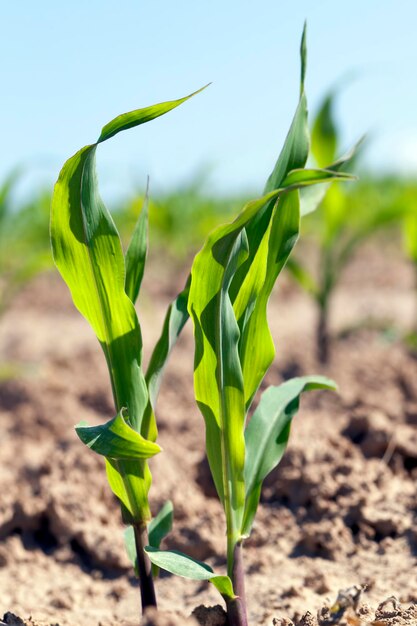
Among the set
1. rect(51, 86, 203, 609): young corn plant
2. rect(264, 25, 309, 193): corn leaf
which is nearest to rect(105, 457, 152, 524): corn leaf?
rect(51, 86, 203, 609): young corn plant

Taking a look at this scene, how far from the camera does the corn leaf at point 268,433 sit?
1.10 m

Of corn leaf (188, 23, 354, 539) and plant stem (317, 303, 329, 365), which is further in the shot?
plant stem (317, 303, 329, 365)

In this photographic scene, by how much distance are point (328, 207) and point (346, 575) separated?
1805 millimetres

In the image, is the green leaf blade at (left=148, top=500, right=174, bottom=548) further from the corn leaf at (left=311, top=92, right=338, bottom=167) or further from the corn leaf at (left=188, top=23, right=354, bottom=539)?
the corn leaf at (left=311, top=92, right=338, bottom=167)

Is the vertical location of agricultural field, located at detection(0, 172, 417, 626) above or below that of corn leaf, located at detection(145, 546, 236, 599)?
below

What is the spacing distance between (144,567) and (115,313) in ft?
→ 1.26

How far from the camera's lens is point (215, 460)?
1.05 m

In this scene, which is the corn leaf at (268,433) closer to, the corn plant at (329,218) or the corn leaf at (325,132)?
the corn plant at (329,218)

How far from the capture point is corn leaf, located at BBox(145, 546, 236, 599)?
3.26 ft

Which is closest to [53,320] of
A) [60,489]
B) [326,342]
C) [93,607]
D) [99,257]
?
[326,342]

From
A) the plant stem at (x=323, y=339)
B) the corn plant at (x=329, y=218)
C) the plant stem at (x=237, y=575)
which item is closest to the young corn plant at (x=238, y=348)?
the plant stem at (x=237, y=575)

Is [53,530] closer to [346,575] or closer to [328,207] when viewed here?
[346,575]

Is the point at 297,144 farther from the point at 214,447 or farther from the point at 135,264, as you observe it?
the point at 214,447

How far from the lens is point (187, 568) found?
40.2 inches
